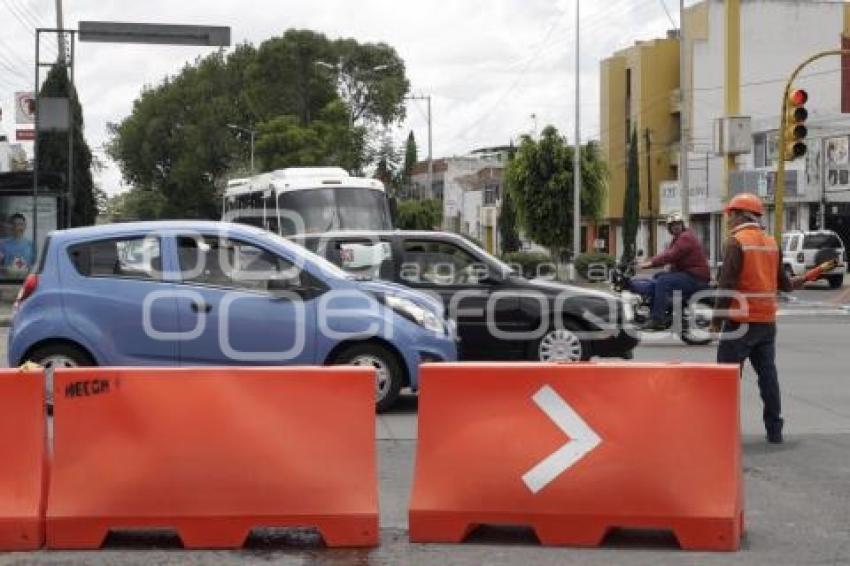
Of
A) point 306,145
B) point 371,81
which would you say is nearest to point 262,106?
point 371,81

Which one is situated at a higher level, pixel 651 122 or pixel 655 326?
pixel 651 122

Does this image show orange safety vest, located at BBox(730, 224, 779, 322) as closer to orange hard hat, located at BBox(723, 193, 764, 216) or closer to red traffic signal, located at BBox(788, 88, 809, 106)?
orange hard hat, located at BBox(723, 193, 764, 216)

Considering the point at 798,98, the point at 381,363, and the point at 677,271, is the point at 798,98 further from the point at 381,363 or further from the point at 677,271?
the point at 381,363

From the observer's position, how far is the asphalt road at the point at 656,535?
6035mm

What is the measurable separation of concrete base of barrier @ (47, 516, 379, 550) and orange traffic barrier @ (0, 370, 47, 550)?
0.38 feet

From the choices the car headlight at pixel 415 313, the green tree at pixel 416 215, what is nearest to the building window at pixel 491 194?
the green tree at pixel 416 215

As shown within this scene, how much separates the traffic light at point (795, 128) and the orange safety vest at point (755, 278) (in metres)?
14.4

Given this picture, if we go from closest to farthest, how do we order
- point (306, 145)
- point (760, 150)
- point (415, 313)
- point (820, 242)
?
point (415, 313) → point (820, 242) → point (760, 150) → point (306, 145)

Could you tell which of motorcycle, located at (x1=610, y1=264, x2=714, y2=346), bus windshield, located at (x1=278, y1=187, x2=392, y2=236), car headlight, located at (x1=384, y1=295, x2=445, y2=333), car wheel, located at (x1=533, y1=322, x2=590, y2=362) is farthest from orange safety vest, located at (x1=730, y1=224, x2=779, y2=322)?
bus windshield, located at (x1=278, y1=187, x2=392, y2=236)

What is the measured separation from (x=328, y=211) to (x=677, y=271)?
936 cm

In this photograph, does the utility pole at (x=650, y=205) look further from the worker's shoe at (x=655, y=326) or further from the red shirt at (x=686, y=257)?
the red shirt at (x=686, y=257)

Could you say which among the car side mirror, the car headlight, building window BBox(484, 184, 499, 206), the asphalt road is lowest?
the asphalt road

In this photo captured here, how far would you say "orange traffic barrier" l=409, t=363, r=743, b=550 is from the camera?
6105 mm

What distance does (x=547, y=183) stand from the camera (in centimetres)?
4559
